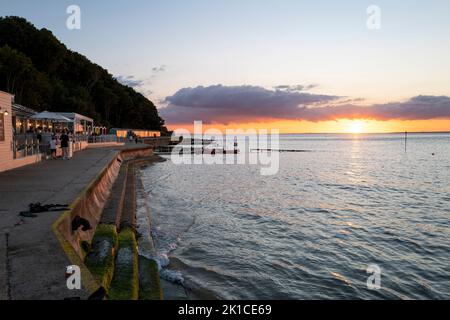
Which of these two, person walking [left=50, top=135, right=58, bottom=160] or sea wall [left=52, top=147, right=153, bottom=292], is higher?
person walking [left=50, top=135, right=58, bottom=160]

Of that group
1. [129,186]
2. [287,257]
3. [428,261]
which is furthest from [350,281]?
[129,186]

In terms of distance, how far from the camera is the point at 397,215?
54.2 feet

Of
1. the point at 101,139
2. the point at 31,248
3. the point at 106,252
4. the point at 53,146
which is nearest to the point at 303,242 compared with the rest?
the point at 106,252

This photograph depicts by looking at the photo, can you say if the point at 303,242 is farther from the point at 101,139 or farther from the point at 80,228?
the point at 101,139

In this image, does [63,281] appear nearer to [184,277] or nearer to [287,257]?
[184,277]

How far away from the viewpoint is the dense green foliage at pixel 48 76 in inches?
1778

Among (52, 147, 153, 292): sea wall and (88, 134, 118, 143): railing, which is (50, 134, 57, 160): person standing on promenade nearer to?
A: (52, 147, 153, 292): sea wall

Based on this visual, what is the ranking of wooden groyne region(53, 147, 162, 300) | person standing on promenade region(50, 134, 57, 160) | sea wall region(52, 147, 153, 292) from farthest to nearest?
1. person standing on promenade region(50, 134, 57, 160)
2. wooden groyne region(53, 147, 162, 300)
3. sea wall region(52, 147, 153, 292)

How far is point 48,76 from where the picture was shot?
60.9m

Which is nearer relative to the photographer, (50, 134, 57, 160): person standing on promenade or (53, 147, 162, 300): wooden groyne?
(53, 147, 162, 300): wooden groyne

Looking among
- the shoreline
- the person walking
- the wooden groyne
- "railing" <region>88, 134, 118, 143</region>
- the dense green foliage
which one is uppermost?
the dense green foliage

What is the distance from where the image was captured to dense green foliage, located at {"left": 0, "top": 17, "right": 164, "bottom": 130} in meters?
45.2

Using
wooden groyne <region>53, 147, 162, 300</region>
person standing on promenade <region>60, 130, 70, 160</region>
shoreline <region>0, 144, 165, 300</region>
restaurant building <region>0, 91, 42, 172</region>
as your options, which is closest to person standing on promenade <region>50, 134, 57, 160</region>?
person standing on promenade <region>60, 130, 70, 160</region>
